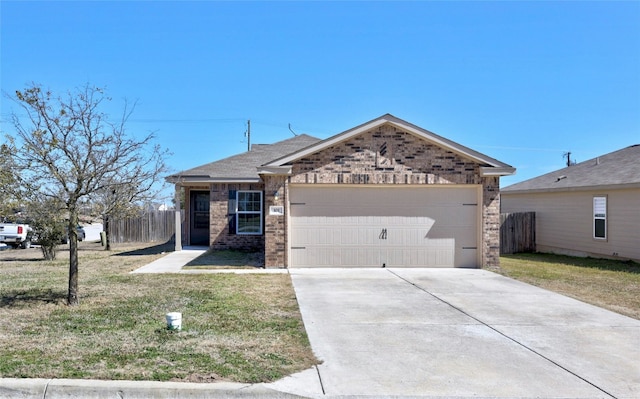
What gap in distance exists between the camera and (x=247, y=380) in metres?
4.48

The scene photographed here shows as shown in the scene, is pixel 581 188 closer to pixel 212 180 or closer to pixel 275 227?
pixel 275 227

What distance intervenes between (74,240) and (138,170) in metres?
1.54

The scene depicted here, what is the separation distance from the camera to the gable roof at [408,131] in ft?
40.2

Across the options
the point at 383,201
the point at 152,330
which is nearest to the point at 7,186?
the point at 152,330

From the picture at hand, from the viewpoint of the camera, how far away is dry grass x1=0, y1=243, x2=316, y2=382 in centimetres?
476

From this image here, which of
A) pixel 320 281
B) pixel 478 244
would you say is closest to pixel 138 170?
pixel 320 281

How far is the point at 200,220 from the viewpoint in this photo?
65.4 ft

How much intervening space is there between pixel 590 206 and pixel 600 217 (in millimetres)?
549

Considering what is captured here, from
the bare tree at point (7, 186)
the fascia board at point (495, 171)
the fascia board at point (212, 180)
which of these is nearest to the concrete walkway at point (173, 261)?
the fascia board at point (212, 180)

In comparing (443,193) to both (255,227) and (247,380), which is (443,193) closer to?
(255,227)

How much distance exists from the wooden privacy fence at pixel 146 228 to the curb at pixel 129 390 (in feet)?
63.4

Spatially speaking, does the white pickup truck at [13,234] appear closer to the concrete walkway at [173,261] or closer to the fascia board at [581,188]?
the concrete walkway at [173,261]

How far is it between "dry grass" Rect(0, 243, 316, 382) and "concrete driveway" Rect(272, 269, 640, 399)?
47 centimetres

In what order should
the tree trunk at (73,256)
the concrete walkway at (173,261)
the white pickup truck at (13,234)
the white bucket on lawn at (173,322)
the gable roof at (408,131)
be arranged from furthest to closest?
the white pickup truck at (13,234), the gable roof at (408,131), the concrete walkway at (173,261), the tree trunk at (73,256), the white bucket on lawn at (173,322)
